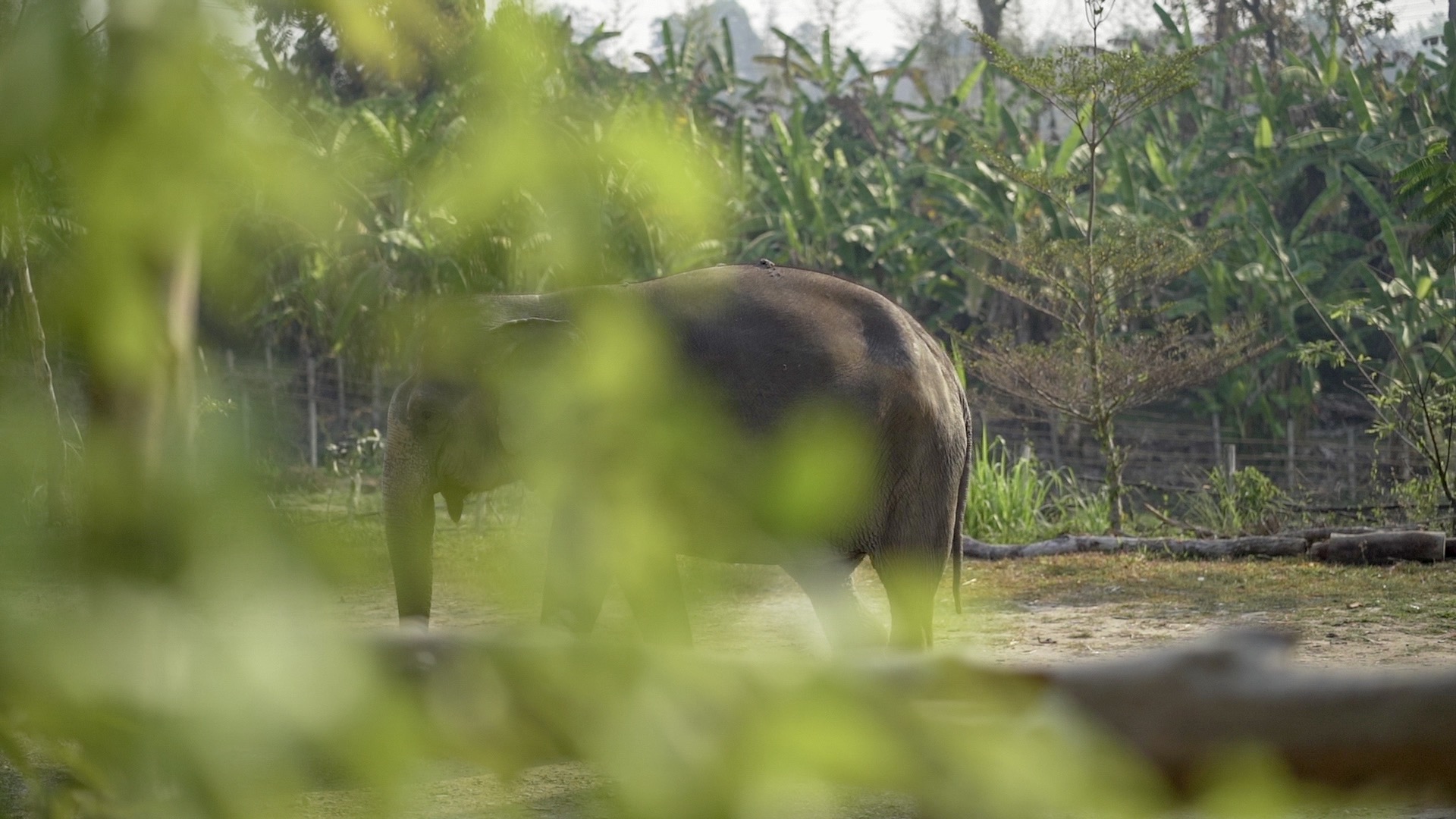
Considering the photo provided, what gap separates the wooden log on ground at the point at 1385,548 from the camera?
30.1 feet

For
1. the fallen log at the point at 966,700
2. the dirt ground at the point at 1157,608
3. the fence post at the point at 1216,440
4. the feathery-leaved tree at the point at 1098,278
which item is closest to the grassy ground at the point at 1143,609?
the dirt ground at the point at 1157,608

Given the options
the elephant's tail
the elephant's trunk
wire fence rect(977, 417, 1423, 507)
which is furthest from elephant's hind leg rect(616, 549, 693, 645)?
wire fence rect(977, 417, 1423, 507)

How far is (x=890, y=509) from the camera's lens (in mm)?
5871

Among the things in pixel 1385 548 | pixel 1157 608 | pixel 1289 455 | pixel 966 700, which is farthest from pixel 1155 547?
pixel 966 700

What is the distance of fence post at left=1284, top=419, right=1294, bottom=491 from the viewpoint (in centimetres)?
1456

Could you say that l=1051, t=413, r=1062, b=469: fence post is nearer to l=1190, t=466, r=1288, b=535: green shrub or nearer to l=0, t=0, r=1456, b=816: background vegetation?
l=1190, t=466, r=1288, b=535: green shrub

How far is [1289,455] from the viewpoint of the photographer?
14922 millimetres

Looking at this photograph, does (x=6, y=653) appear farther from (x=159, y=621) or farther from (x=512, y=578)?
(x=512, y=578)

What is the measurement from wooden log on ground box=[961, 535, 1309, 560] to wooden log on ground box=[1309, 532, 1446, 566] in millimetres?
408

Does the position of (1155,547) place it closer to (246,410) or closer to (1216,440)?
(1216,440)

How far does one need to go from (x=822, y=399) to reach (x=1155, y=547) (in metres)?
5.38

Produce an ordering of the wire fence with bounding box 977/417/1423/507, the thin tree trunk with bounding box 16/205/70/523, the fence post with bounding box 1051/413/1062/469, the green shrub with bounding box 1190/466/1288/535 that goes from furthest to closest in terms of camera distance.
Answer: the fence post with bounding box 1051/413/1062/469
the wire fence with bounding box 977/417/1423/507
the green shrub with bounding box 1190/466/1288/535
the thin tree trunk with bounding box 16/205/70/523

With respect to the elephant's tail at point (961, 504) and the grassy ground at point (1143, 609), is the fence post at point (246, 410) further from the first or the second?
the elephant's tail at point (961, 504)

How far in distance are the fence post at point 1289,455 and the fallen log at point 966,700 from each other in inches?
569
